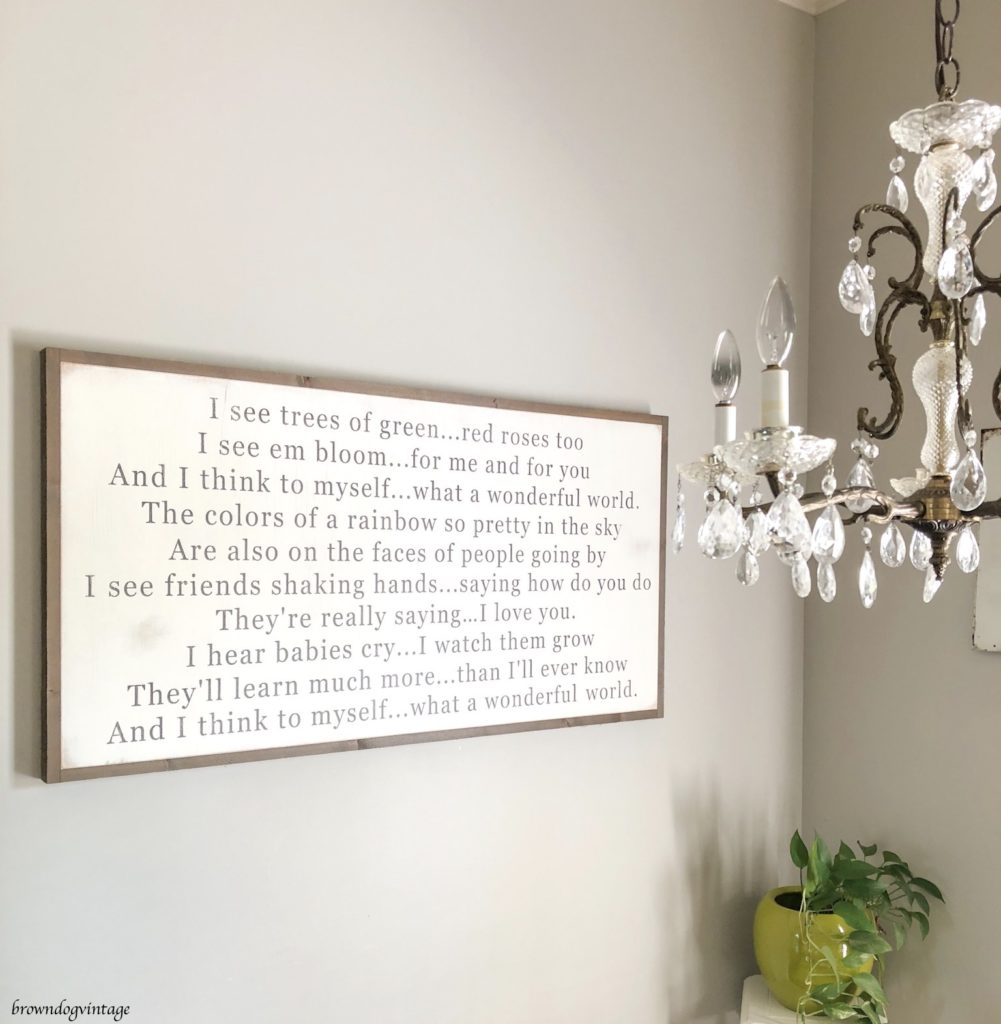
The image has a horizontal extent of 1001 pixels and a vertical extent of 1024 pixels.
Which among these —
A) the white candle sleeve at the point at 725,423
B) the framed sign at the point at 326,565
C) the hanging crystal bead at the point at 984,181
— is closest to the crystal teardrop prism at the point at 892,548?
the white candle sleeve at the point at 725,423

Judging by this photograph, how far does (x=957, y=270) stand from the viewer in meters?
0.79

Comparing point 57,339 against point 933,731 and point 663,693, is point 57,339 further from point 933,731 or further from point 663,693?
point 933,731

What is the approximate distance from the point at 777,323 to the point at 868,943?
48.0 inches

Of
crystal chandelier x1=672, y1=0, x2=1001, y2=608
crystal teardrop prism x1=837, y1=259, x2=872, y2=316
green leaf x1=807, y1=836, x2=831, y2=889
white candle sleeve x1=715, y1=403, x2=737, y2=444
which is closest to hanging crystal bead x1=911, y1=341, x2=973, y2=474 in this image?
crystal chandelier x1=672, y1=0, x2=1001, y2=608

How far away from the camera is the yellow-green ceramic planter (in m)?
1.59

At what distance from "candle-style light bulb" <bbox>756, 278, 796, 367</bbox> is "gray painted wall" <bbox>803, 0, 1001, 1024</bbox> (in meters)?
1.01

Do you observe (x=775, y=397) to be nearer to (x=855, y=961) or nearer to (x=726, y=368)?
(x=726, y=368)

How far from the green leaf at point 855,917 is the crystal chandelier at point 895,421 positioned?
857mm

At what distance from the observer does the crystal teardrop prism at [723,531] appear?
81 centimetres

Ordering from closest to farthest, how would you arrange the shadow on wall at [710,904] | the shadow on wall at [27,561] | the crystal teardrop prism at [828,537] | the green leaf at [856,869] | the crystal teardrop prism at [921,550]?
the crystal teardrop prism at [828,537]
the crystal teardrop prism at [921,550]
the shadow on wall at [27,561]
the green leaf at [856,869]
the shadow on wall at [710,904]

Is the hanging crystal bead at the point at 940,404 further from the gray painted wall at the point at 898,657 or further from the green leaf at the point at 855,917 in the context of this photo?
the green leaf at the point at 855,917

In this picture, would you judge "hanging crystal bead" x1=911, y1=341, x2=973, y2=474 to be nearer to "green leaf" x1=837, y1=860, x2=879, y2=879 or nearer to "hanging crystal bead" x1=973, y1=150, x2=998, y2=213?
"hanging crystal bead" x1=973, y1=150, x2=998, y2=213

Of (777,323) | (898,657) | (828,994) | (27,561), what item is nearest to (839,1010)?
(828,994)

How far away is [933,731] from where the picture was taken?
1724 millimetres
